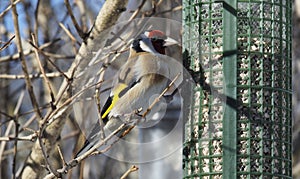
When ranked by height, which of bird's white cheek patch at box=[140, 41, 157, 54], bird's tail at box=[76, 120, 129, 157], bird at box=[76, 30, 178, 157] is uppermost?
bird's white cheek patch at box=[140, 41, 157, 54]

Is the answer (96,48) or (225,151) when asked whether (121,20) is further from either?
(225,151)

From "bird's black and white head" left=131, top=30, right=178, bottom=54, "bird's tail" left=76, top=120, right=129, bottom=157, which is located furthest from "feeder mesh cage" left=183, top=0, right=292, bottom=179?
"bird's tail" left=76, top=120, right=129, bottom=157

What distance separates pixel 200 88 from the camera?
4.90m

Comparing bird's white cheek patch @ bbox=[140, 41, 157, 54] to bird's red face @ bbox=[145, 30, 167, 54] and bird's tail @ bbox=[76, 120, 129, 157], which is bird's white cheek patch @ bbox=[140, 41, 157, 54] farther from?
bird's tail @ bbox=[76, 120, 129, 157]

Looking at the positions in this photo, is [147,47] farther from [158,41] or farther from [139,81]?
[139,81]

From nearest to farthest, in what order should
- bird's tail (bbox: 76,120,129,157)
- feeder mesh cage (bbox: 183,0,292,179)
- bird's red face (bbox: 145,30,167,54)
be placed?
feeder mesh cage (bbox: 183,0,292,179), bird's tail (bbox: 76,120,129,157), bird's red face (bbox: 145,30,167,54)

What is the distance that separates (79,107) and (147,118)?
1074 mm

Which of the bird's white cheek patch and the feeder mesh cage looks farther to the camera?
the bird's white cheek patch

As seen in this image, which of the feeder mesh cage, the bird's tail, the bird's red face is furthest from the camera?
the bird's red face

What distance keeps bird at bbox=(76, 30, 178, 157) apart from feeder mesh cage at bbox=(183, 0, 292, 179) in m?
0.19

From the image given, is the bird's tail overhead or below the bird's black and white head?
below

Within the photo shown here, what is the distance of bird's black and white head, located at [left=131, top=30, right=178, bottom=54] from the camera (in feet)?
16.4

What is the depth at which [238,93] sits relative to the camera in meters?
4.76

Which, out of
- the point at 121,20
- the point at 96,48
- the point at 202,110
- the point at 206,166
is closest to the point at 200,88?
the point at 202,110
